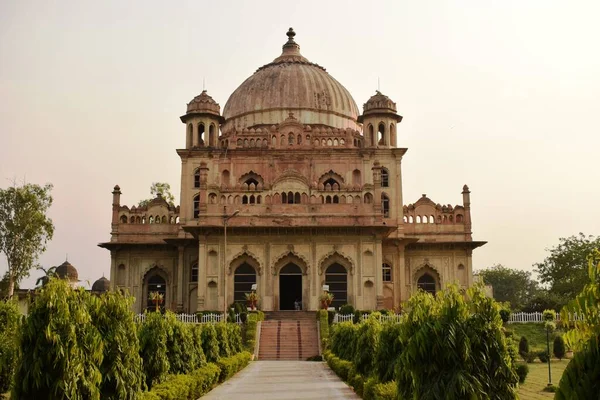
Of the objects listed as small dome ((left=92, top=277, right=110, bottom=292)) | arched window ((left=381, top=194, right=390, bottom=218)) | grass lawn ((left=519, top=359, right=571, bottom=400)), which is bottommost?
grass lawn ((left=519, top=359, right=571, bottom=400))

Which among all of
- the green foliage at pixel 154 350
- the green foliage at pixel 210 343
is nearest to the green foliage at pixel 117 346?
the green foliage at pixel 154 350

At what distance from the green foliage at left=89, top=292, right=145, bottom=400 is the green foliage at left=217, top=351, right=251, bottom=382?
834 cm

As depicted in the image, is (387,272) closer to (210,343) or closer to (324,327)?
(324,327)

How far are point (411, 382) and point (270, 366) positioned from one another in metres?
15.9

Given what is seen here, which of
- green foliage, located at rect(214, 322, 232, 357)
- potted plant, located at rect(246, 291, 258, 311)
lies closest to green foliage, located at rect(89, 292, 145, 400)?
green foliage, located at rect(214, 322, 232, 357)

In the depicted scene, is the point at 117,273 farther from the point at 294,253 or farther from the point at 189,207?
the point at 294,253

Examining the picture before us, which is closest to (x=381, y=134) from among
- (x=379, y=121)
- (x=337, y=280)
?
(x=379, y=121)

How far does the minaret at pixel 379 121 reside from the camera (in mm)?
43031

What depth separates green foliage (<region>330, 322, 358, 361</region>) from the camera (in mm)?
20562

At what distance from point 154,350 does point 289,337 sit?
1685cm

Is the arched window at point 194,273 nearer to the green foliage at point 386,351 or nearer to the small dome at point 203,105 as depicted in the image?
the small dome at point 203,105

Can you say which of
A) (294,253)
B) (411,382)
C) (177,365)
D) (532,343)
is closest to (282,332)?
(294,253)

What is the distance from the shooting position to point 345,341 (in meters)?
22.6

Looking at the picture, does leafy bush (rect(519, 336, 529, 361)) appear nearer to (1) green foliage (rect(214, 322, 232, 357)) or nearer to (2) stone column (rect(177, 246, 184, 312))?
(1) green foliage (rect(214, 322, 232, 357))
